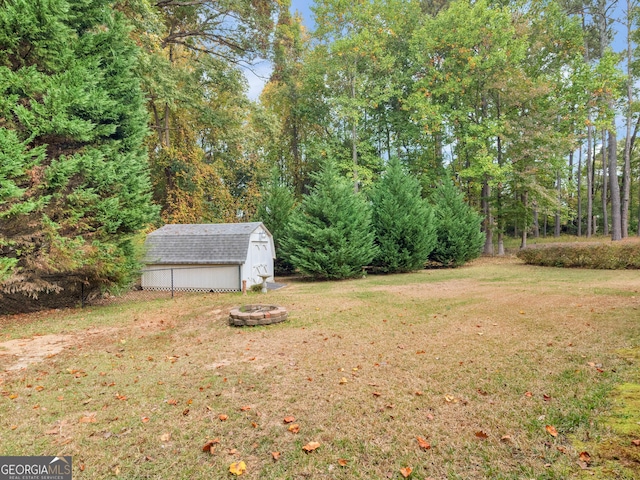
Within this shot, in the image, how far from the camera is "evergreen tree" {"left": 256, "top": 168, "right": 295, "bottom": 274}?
19797mm

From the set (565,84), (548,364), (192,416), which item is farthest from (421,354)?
(565,84)

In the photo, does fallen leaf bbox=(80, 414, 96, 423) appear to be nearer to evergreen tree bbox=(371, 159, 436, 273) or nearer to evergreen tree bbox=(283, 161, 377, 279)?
evergreen tree bbox=(283, 161, 377, 279)

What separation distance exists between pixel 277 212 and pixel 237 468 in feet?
57.6

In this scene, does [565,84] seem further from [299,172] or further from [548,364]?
[548,364]

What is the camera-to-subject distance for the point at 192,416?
3676 mm

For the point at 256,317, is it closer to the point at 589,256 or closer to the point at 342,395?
the point at 342,395

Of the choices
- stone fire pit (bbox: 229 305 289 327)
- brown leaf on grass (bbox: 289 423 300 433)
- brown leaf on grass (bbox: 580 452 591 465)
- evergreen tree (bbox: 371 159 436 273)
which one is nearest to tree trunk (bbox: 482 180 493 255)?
evergreen tree (bbox: 371 159 436 273)

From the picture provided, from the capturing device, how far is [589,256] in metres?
15.6

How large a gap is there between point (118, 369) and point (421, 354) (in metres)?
4.65

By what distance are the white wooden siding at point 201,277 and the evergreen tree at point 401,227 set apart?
7.49 m

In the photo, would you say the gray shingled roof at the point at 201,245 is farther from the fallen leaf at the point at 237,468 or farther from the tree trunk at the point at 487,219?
the tree trunk at the point at 487,219

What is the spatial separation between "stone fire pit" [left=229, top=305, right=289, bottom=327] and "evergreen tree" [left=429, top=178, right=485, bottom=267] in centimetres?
1352

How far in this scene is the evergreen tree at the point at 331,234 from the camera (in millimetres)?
15648

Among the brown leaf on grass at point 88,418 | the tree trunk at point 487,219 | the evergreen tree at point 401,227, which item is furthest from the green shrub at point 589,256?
the brown leaf on grass at point 88,418
